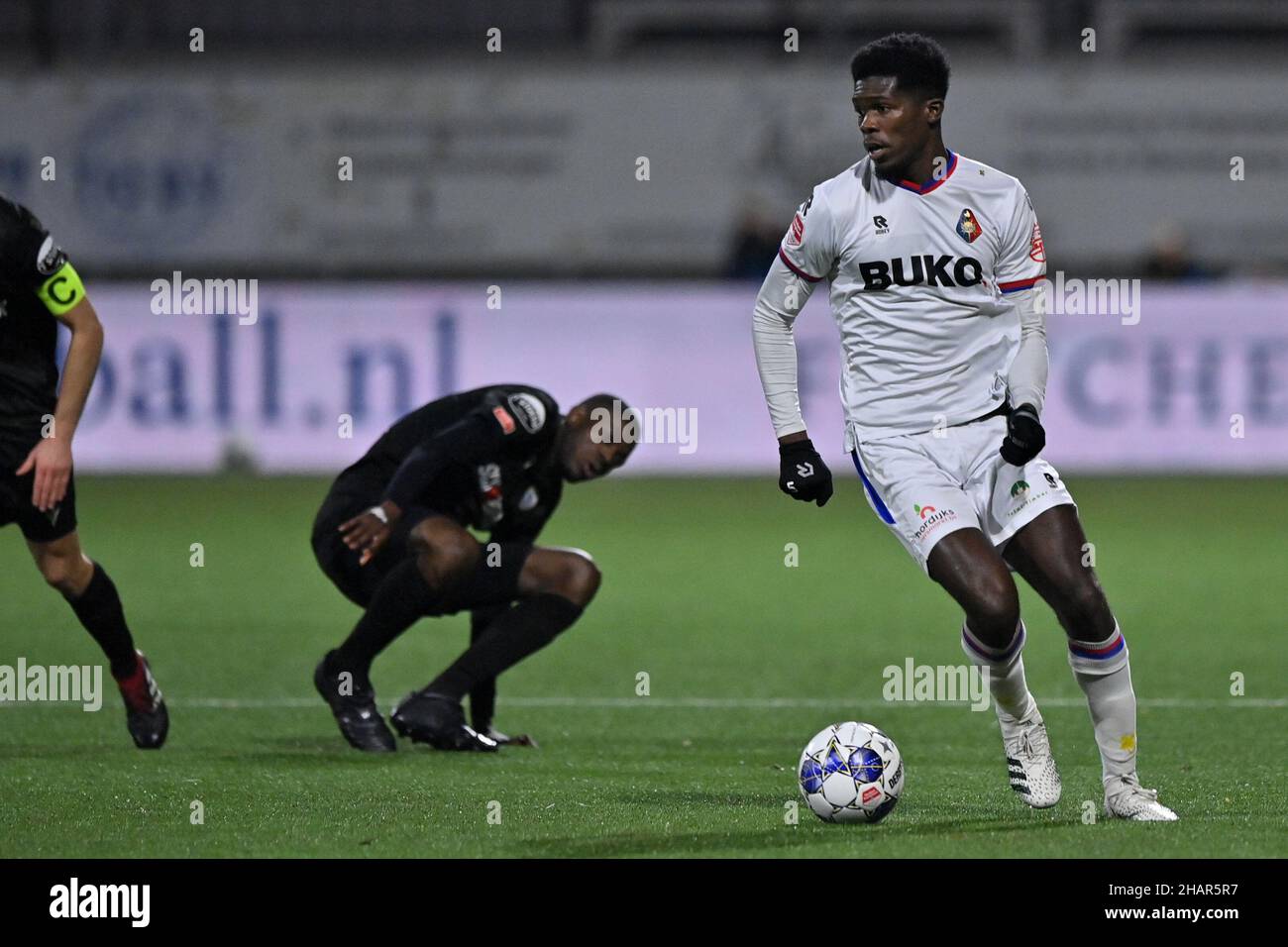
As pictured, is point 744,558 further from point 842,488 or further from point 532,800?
point 532,800

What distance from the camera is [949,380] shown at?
244 inches

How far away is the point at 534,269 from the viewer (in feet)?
72.2

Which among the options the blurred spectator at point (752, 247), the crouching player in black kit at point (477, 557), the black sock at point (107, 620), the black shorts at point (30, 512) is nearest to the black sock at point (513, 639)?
the crouching player in black kit at point (477, 557)

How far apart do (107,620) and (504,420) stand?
1541mm

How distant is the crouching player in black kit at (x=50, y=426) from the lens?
6961mm

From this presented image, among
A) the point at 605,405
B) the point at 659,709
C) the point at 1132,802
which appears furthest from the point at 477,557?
the point at 1132,802

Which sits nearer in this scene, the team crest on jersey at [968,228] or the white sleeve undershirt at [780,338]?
the team crest on jersey at [968,228]

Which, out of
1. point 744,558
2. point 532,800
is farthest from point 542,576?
point 744,558

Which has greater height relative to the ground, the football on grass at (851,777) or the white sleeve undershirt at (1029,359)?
the white sleeve undershirt at (1029,359)

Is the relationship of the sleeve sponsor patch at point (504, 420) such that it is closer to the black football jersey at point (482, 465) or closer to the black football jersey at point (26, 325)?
the black football jersey at point (482, 465)

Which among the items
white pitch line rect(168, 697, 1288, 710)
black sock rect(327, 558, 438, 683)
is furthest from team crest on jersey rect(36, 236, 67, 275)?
white pitch line rect(168, 697, 1288, 710)

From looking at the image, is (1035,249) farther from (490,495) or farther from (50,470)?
(50,470)

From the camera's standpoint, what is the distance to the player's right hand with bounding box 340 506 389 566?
7035 mm

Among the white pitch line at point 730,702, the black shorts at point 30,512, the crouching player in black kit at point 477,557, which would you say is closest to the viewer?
the black shorts at point 30,512
